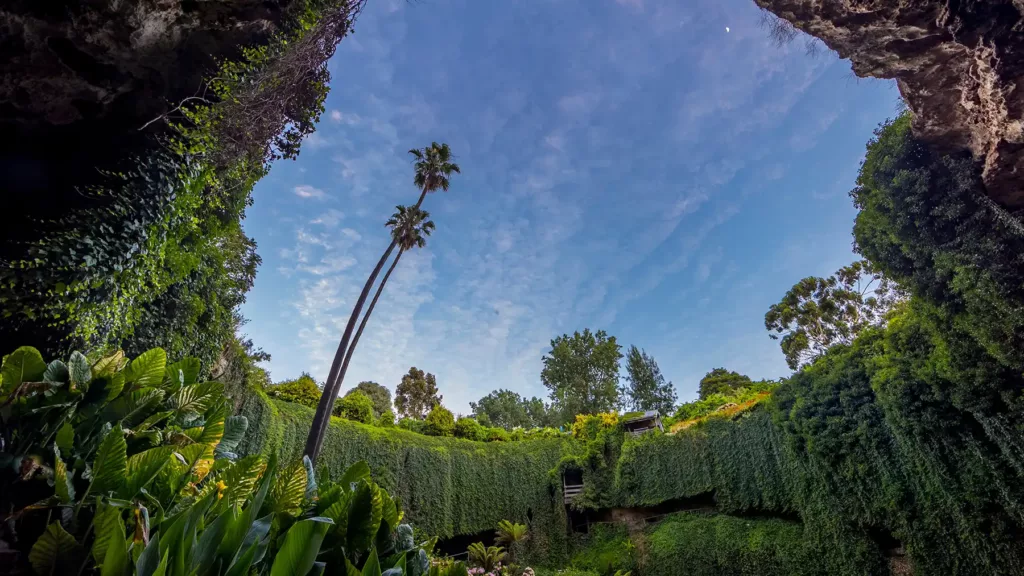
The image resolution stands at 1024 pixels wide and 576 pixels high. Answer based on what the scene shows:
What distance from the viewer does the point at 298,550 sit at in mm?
1189

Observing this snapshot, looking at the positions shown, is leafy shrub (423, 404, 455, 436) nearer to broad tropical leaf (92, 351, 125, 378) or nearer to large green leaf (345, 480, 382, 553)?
broad tropical leaf (92, 351, 125, 378)

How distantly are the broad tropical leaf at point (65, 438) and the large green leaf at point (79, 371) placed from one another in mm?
287

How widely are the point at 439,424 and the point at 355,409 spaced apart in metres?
3.75

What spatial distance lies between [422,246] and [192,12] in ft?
34.8

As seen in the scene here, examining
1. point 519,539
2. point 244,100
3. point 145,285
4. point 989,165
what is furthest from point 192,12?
point 519,539

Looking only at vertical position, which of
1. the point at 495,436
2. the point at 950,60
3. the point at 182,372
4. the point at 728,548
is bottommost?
the point at 728,548

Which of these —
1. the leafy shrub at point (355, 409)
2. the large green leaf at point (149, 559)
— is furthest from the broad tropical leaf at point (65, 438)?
the leafy shrub at point (355, 409)

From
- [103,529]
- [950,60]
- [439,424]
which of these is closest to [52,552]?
[103,529]

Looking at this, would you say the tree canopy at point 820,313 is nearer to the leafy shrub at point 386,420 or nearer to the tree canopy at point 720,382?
the tree canopy at point 720,382

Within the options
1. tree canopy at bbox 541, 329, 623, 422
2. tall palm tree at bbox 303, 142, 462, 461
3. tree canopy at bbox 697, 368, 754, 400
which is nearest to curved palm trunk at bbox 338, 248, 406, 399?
tall palm tree at bbox 303, 142, 462, 461

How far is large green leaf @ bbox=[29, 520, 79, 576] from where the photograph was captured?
1.17 m

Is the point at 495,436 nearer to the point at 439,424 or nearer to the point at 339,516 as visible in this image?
the point at 439,424

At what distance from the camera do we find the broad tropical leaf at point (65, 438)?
159 centimetres

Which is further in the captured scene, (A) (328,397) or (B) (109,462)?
(A) (328,397)
